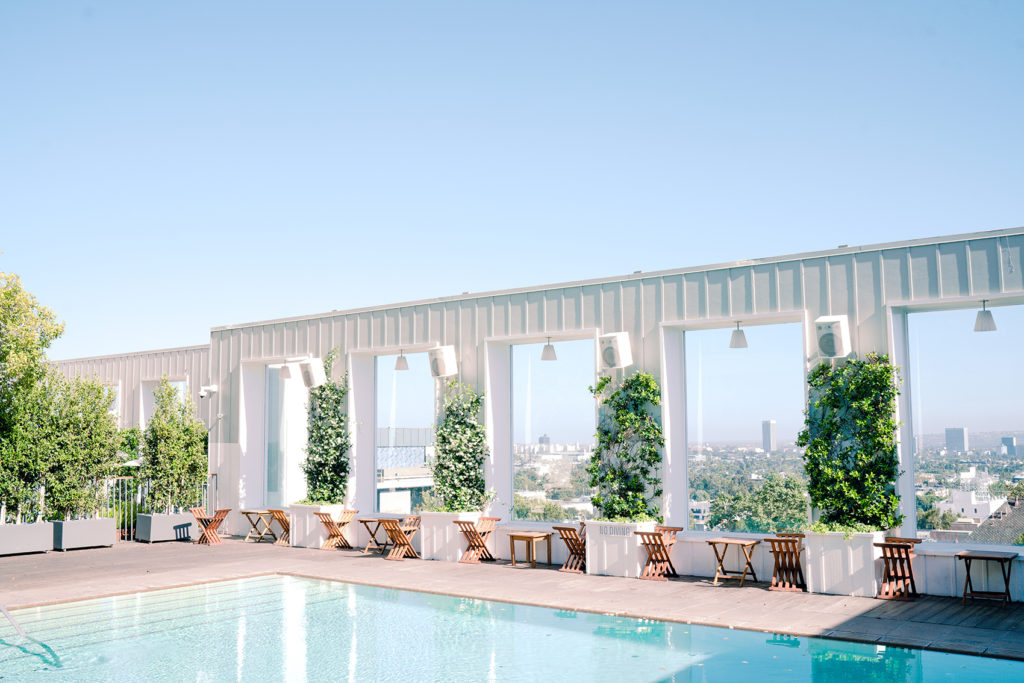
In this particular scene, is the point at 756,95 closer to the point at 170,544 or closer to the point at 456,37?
the point at 456,37

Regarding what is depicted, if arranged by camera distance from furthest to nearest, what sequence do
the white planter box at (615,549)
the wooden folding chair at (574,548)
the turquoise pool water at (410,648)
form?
1. the wooden folding chair at (574,548)
2. the white planter box at (615,549)
3. the turquoise pool water at (410,648)

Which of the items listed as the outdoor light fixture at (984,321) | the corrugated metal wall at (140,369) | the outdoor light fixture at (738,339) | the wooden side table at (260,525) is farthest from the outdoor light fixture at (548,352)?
the corrugated metal wall at (140,369)

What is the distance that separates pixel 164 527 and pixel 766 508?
11.1 meters

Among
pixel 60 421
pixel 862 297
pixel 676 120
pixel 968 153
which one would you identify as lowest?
pixel 60 421

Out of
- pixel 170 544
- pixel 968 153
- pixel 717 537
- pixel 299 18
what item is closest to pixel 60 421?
pixel 170 544

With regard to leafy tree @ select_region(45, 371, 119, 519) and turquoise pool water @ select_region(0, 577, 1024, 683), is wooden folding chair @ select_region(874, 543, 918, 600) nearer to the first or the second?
turquoise pool water @ select_region(0, 577, 1024, 683)

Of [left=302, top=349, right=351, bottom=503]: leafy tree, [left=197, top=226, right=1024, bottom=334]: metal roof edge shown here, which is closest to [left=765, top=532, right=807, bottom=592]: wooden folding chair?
[left=197, top=226, right=1024, bottom=334]: metal roof edge

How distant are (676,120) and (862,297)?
19.8ft

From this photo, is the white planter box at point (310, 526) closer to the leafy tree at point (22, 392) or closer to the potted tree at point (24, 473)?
the potted tree at point (24, 473)

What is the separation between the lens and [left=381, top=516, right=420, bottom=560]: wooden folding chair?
39.2 ft

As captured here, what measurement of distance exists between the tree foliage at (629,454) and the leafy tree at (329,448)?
502 centimetres

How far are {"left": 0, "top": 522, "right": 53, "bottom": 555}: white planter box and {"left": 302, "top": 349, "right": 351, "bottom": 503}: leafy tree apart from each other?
4.46 m

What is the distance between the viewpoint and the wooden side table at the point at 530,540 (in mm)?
10859

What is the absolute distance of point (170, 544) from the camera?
575 inches
